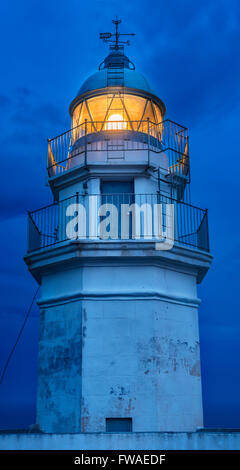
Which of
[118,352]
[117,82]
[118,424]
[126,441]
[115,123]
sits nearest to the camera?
[126,441]

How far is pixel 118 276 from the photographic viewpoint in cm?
1612

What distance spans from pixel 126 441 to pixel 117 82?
35.6 feet

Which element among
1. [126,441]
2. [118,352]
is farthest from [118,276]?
[126,441]

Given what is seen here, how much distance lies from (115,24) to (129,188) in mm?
6835

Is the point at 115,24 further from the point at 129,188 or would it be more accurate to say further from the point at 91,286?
the point at 91,286

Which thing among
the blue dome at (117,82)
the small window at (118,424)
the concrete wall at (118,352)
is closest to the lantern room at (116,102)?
the blue dome at (117,82)

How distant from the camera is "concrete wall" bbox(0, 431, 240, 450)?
1240cm

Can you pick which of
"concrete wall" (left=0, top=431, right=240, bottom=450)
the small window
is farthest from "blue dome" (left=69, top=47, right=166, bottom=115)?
"concrete wall" (left=0, top=431, right=240, bottom=450)

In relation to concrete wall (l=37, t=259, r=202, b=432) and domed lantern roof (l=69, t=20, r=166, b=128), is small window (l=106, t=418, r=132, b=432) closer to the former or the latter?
concrete wall (l=37, t=259, r=202, b=432)

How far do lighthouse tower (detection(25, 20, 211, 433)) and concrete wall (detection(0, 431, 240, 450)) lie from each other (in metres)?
2.52

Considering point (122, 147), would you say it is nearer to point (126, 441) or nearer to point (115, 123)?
point (115, 123)

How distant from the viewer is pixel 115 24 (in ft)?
68.2

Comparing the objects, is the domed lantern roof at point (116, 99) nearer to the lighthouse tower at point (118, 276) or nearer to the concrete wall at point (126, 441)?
the lighthouse tower at point (118, 276)
